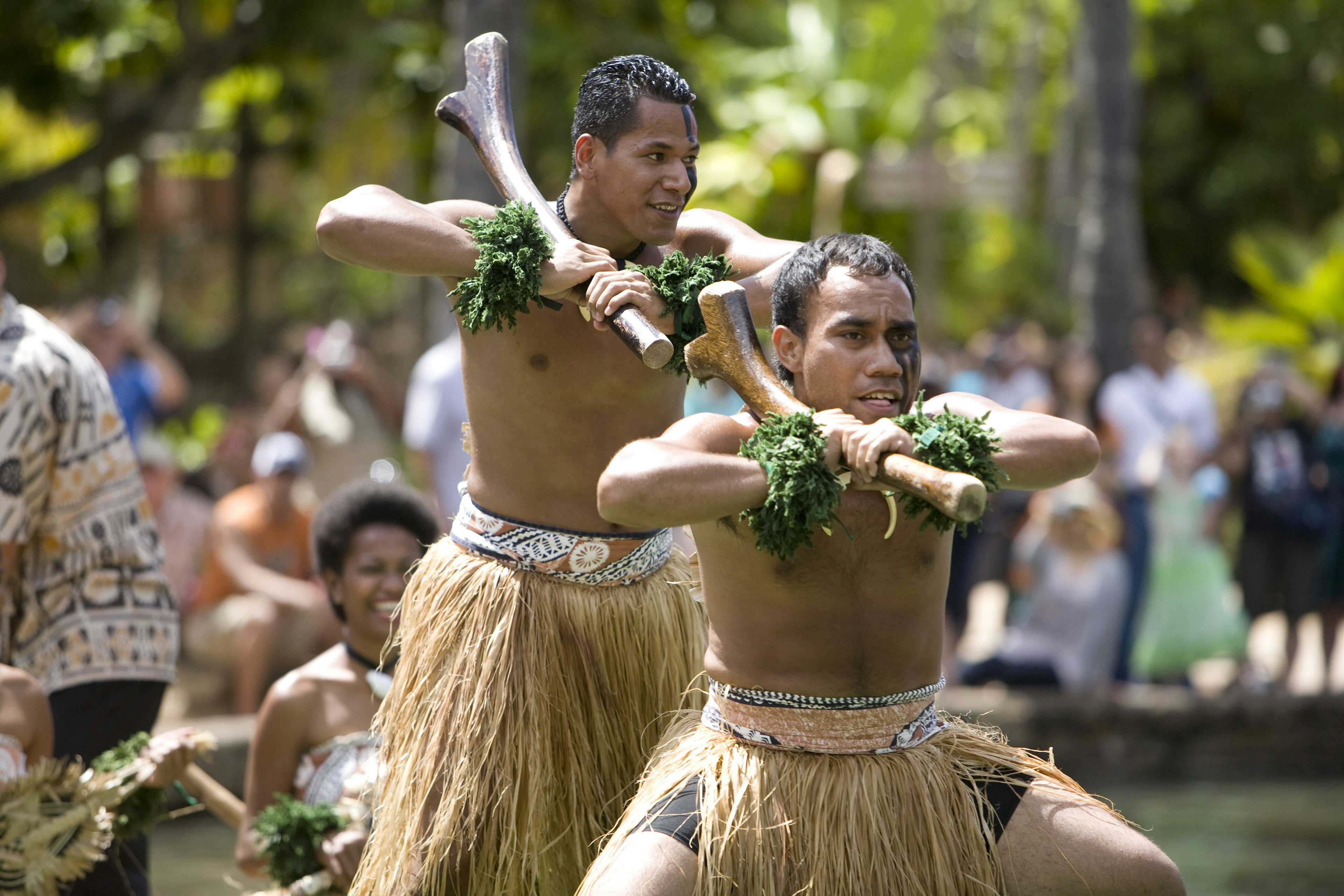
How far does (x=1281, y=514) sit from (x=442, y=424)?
13.7 ft

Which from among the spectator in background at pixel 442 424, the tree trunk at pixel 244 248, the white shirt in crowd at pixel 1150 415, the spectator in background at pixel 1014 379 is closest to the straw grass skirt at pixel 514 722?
the spectator in background at pixel 442 424

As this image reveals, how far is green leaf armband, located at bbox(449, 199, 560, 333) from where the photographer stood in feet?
9.86

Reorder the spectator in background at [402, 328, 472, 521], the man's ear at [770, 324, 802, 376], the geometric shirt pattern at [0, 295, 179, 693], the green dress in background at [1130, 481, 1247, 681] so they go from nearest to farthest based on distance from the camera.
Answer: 1. the man's ear at [770, 324, 802, 376]
2. the geometric shirt pattern at [0, 295, 179, 693]
3. the spectator in background at [402, 328, 472, 521]
4. the green dress in background at [1130, 481, 1247, 681]

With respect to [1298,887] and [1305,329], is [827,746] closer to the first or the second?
[1298,887]

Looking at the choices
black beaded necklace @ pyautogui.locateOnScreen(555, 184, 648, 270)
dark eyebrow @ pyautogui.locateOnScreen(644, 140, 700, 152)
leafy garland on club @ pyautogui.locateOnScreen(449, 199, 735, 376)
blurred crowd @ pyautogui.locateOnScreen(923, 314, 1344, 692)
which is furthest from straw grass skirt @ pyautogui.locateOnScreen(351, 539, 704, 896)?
blurred crowd @ pyautogui.locateOnScreen(923, 314, 1344, 692)

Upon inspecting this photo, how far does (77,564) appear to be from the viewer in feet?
11.7

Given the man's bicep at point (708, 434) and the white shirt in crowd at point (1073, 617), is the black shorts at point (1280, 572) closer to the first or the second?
the white shirt in crowd at point (1073, 617)

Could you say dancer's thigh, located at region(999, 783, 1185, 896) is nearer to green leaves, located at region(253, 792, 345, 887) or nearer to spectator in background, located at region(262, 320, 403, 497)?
green leaves, located at region(253, 792, 345, 887)

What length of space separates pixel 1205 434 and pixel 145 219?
9.68 m

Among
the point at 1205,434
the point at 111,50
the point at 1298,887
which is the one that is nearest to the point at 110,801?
the point at 1298,887

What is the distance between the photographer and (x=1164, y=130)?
20344 mm

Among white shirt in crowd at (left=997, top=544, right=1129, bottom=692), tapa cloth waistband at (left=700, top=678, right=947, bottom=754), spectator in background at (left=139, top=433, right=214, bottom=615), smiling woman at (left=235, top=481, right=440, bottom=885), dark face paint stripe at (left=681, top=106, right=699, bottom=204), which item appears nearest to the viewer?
tapa cloth waistband at (left=700, top=678, right=947, bottom=754)

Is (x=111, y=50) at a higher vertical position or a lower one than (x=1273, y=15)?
lower

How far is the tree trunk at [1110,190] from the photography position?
10250 mm
